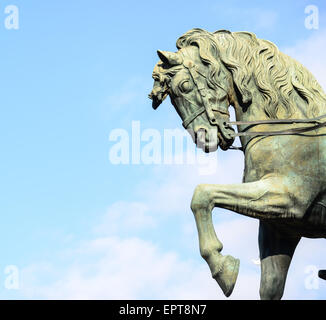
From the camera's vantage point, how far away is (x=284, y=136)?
37.3 ft

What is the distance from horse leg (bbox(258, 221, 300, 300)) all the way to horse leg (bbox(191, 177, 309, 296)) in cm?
94

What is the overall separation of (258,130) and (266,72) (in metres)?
0.70

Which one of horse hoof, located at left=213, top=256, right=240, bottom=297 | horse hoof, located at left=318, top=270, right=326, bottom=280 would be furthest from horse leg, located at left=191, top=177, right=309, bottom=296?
horse hoof, located at left=318, top=270, right=326, bottom=280

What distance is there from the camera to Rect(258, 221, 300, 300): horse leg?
1202 cm

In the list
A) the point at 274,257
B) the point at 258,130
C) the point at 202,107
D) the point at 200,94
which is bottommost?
the point at 274,257

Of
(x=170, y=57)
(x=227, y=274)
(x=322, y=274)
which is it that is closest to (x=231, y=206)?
(x=227, y=274)

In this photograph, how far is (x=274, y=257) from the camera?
12.1m

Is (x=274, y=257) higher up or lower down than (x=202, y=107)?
lower down

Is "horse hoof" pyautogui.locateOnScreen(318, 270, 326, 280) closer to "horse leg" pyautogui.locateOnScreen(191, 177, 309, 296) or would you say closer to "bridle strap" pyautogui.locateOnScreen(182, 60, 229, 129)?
"horse leg" pyautogui.locateOnScreen(191, 177, 309, 296)

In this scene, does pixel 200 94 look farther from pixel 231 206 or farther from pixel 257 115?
pixel 231 206
